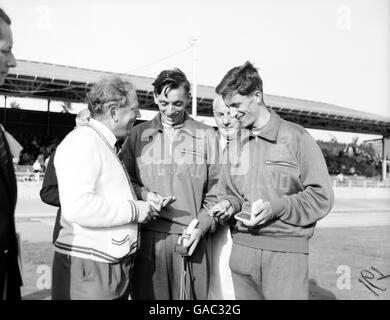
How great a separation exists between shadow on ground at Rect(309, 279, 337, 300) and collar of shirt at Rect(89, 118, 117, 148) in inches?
119

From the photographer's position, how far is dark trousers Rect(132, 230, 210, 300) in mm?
2613

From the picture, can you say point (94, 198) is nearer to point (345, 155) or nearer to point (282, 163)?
point (282, 163)

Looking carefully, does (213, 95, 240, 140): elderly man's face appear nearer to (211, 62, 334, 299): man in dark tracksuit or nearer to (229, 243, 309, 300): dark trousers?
(211, 62, 334, 299): man in dark tracksuit

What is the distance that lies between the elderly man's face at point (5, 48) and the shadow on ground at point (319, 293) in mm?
3675

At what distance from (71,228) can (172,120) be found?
99 cm

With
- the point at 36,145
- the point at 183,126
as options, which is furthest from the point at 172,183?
the point at 36,145

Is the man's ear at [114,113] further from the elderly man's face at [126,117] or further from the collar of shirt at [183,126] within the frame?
the collar of shirt at [183,126]

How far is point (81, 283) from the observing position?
2.17m

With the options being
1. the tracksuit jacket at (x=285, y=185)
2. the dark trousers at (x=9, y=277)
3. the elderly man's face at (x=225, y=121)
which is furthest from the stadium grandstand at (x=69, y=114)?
the dark trousers at (x=9, y=277)

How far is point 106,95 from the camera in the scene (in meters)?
2.29

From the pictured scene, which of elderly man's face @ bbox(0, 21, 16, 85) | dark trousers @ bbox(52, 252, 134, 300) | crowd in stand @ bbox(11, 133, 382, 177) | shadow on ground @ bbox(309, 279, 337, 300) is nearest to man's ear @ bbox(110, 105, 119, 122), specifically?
elderly man's face @ bbox(0, 21, 16, 85)

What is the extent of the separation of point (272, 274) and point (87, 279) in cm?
98

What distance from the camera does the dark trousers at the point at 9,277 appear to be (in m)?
1.91
